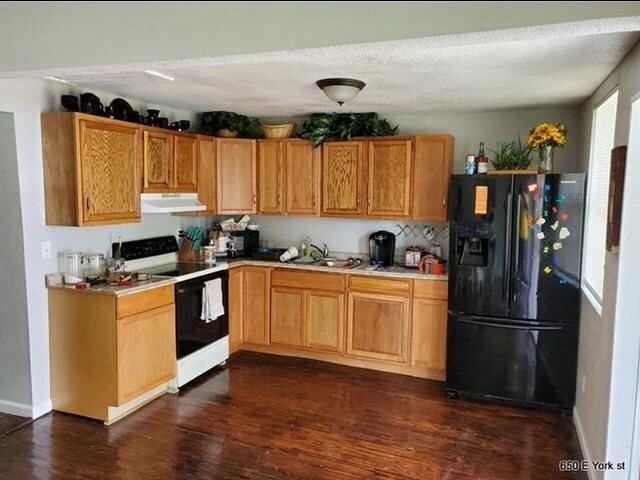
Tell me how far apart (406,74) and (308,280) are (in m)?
2.16

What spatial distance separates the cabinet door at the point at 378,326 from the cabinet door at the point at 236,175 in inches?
56.2

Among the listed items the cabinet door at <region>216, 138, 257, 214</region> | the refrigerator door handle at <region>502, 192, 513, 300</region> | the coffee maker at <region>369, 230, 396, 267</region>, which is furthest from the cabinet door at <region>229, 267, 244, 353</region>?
the refrigerator door handle at <region>502, 192, 513, 300</region>

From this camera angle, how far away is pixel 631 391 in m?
2.33

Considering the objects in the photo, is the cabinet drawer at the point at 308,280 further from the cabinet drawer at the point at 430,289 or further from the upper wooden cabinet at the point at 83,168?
the upper wooden cabinet at the point at 83,168

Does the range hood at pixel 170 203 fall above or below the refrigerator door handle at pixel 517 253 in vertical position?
above

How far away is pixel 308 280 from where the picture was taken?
453 centimetres

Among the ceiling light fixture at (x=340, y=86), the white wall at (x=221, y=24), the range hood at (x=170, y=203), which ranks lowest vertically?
the range hood at (x=170, y=203)

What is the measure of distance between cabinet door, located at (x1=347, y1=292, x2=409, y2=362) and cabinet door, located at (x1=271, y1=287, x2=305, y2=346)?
1.60ft

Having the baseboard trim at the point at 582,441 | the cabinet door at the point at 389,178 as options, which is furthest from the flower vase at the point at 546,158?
the baseboard trim at the point at 582,441

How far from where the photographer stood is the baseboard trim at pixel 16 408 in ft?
11.1

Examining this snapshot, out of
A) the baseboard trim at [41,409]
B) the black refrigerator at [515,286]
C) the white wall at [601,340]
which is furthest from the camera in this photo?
the black refrigerator at [515,286]

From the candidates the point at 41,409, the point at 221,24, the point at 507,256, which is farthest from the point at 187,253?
the point at 221,24

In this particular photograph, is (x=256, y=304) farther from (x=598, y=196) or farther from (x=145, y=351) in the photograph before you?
(x=598, y=196)

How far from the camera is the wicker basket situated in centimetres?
475
